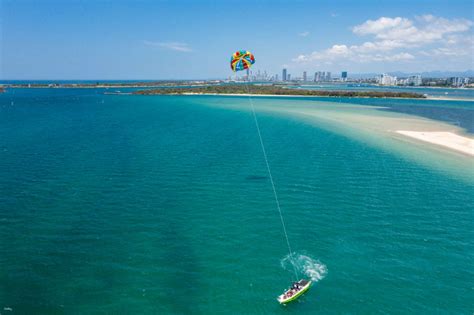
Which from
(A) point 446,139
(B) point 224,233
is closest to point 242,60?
(B) point 224,233

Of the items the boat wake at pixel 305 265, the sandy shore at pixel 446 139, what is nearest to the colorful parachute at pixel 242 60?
the boat wake at pixel 305 265

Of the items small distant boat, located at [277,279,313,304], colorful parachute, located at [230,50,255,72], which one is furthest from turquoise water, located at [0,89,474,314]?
colorful parachute, located at [230,50,255,72]

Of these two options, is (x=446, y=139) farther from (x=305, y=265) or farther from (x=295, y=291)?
(x=295, y=291)

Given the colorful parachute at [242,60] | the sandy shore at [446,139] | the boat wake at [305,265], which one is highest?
the colorful parachute at [242,60]

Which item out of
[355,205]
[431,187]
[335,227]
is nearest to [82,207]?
→ [335,227]

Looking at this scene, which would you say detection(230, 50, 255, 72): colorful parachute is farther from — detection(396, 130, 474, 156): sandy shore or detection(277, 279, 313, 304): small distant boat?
detection(396, 130, 474, 156): sandy shore

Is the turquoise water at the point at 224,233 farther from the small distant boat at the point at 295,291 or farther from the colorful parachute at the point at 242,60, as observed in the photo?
the colorful parachute at the point at 242,60
